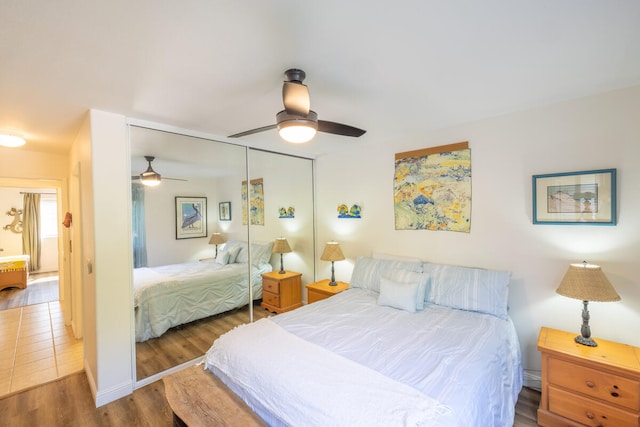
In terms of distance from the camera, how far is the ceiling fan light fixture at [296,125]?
1587 millimetres

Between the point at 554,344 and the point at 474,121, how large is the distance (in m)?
1.98

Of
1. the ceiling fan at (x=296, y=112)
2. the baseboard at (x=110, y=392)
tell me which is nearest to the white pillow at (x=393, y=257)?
the ceiling fan at (x=296, y=112)

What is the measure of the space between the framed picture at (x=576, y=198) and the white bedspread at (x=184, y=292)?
3.04 m

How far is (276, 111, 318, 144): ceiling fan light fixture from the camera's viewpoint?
5.21ft

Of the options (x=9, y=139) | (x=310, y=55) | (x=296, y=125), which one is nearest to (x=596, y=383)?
(x=296, y=125)

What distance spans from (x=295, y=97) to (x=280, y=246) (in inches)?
97.7

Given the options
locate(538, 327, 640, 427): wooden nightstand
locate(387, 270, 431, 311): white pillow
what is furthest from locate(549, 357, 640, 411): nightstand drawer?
locate(387, 270, 431, 311): white pillow

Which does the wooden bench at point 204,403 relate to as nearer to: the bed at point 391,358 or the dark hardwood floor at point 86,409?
the bed at point 391,358

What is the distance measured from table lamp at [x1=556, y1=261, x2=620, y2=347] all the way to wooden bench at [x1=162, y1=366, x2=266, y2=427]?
220 cm

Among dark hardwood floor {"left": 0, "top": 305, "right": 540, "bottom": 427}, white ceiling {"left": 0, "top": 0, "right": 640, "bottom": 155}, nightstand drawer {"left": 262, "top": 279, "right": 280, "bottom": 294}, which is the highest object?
white ceiling {"left": 0, "top": 0, "right": 640, "bottom": 155}

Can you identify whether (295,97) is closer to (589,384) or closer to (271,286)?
(589,384)

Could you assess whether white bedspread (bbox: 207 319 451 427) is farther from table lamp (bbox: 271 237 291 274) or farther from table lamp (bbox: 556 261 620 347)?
table lamp (bbox: 271 237 291 274)

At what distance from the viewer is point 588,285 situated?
1.88m

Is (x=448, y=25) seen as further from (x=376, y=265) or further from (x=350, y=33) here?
(x=376, y=265)
